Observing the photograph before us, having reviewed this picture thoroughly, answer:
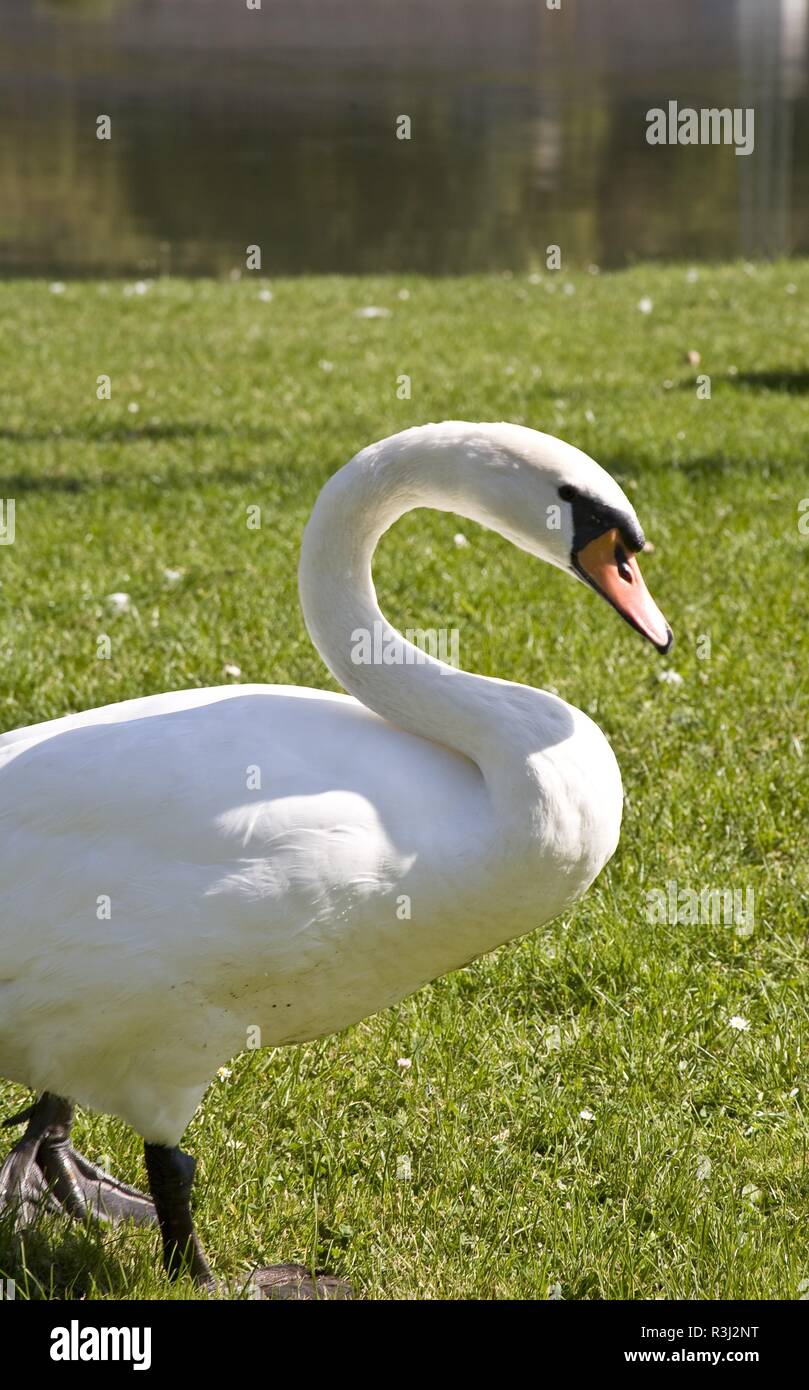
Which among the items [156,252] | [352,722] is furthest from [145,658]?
[156,252]

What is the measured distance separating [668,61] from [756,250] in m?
25.3

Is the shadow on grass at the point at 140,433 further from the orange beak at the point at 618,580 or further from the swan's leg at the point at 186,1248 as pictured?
the swan's leg at the point at 186,1248

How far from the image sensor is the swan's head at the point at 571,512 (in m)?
2.45

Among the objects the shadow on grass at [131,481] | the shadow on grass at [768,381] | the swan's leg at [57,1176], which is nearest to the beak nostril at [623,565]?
the swan's leg at [57,1176]

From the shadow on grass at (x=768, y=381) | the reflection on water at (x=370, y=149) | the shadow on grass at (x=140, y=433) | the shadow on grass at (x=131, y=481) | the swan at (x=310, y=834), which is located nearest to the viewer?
the swan at (x=310, y=834)

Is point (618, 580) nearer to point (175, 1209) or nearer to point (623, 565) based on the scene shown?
point (623, 565)

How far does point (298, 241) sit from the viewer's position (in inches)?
663

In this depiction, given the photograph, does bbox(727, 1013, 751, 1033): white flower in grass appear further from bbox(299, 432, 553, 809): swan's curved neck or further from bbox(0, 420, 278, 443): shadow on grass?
bbox(0, 420, 278, 443): shadow on grass

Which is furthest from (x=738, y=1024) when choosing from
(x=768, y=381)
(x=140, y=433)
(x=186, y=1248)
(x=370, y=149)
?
(x=370, y=149)

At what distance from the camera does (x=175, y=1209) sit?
250cm

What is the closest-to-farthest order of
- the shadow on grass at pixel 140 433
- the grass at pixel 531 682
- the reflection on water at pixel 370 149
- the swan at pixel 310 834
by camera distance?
the swan at pixel 310 834, the grass at pixel 531 682, the shadow on grass at pixel 140 433, the reflection on water at pixel 370 149

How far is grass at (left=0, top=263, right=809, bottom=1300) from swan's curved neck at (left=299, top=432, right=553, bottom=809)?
88 cm

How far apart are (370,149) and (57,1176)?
22438 mm

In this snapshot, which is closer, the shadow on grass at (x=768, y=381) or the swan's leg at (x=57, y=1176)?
the swan's leg at (x=57, y=1176)
